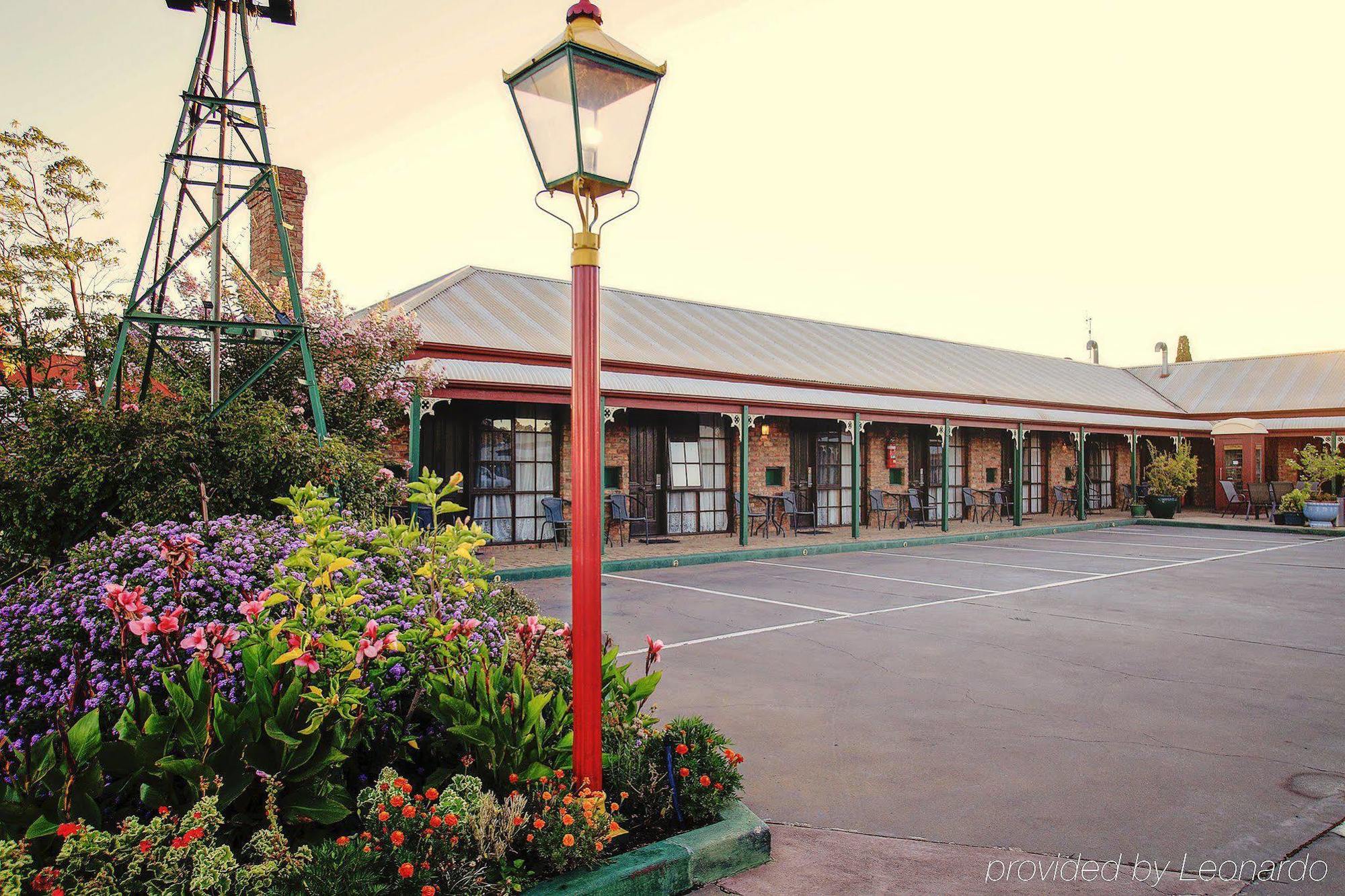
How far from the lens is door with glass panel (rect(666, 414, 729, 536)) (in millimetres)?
16156

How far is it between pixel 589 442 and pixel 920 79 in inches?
360

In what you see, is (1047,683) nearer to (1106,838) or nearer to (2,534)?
(1106,838)

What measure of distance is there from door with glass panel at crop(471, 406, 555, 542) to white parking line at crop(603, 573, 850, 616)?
303 centimetres

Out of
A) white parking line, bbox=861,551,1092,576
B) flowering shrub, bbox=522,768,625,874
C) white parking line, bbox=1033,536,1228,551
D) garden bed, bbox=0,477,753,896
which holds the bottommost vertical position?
white parking line, bbox=1033,536,1228,551

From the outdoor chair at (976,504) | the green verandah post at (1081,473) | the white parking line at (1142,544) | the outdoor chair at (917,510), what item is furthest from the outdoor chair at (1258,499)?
the outdoor chair at (917,510)

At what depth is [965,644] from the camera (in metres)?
6.98

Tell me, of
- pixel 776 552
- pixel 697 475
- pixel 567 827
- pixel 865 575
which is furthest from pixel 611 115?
pixel 697 475

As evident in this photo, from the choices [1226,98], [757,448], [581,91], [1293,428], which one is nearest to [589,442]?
[581,91]

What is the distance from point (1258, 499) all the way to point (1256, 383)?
7652mm

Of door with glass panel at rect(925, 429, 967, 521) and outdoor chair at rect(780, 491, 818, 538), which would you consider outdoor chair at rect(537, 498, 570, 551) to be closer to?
outdoor chair at rect(780, 491, 818, 538)

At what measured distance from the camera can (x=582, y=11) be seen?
112 inches

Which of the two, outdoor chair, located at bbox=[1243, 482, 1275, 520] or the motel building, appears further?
outdoor chair, located at bbox=[1243, 482, 1275, 520]

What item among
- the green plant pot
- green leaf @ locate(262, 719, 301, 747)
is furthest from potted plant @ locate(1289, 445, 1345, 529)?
green leaf @ locate(262, 719, 301, 747)

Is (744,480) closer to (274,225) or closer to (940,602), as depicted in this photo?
(940,602)
